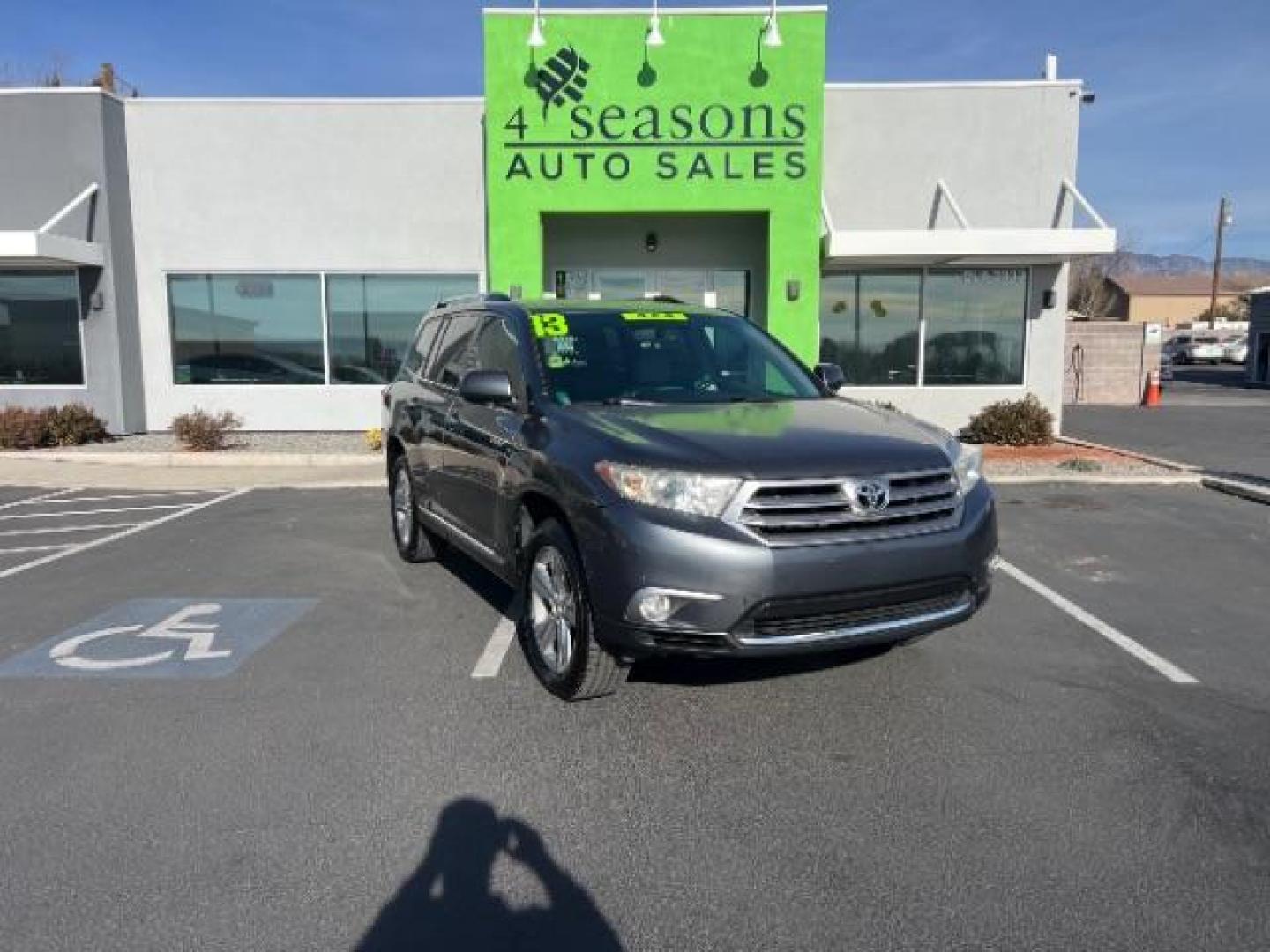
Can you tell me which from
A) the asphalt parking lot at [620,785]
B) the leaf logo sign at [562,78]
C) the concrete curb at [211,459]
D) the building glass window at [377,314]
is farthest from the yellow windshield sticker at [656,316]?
the building glass window at [377,314]

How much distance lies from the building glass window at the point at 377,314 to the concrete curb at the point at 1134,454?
381 inches

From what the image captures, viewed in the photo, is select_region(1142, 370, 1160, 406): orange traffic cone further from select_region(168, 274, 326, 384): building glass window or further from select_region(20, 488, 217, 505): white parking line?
select_region(20, 488, 217, 505): white parking line

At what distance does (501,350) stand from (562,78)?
363 inches

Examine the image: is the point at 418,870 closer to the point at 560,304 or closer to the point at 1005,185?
the point at 560,304

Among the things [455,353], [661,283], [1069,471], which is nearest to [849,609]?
[455,353]

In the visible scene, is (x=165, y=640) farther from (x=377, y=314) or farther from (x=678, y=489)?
(x=377, y=314)

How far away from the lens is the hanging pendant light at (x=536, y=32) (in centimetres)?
1296

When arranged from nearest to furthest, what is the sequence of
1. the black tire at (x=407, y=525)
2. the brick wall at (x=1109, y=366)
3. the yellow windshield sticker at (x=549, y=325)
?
the yellow windshield sticker at (x=549, y=325)
the black tire at (x=407, y=525)
the brick wall at (x=1109, y=366)

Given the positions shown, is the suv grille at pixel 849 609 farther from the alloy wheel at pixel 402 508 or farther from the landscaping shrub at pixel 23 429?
the landscaping shrub at pixel 23 429

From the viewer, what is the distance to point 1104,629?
5715 millimetres

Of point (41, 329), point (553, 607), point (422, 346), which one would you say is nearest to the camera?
point (553, 607)

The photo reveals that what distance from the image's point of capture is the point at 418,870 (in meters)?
3.15

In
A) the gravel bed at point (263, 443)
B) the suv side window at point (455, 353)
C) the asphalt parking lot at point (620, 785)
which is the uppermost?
the suv side window at point (455, 353)

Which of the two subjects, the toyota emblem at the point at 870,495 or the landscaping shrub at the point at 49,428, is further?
the landscaping shrub at the point at 49,428
